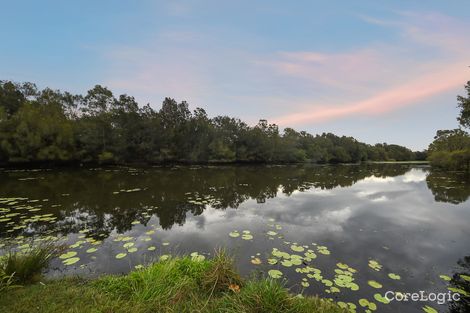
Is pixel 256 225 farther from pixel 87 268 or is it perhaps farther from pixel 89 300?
pixel 89 300

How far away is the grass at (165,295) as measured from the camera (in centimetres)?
293

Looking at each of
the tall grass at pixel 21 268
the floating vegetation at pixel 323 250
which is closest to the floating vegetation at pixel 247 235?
the floating vegetation at pixel 323 250

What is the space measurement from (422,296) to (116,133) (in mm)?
41718

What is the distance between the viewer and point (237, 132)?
54594 mm

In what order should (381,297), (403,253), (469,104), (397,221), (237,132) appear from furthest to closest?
(237,132)
(469,104)
(397,221)
(403,253)
(381,297)

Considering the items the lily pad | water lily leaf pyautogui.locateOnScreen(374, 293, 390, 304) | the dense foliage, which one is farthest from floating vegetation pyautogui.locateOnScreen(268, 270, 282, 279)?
the dense foliage

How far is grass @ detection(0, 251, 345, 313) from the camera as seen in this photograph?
293 cm

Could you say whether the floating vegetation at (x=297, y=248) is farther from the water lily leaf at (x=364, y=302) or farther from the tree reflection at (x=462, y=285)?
the tree reflection at (x=462, y=285)

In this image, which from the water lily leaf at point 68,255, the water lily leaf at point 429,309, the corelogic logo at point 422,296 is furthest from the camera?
the water lily leaf at point 68,255

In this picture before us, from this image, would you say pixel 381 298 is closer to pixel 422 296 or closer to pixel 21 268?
pixel 422 296

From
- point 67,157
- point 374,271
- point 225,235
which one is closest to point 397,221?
point 374,271

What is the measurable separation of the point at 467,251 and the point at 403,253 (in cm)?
191

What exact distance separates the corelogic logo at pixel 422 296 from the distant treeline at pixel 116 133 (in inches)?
1464

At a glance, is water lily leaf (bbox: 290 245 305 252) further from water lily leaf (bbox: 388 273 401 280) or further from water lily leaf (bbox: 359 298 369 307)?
water lily leaf (bbox: 359 298 369 307)
